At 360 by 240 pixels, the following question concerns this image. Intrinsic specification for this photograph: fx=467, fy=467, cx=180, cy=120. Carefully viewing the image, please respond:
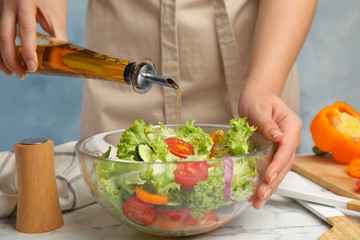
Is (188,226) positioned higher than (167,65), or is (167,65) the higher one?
(167,65)

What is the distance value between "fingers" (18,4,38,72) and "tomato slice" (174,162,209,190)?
0.49 metres

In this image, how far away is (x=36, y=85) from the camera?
4180 mm

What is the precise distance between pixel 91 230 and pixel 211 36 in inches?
34.1

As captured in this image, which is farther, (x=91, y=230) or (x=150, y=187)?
(x=91, y=230)

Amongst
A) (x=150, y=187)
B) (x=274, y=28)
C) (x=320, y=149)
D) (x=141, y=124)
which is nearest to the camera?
(x=150, y=187)

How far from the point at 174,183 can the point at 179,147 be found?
0.49 ft

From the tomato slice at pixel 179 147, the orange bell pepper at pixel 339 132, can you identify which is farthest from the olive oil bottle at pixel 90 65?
the orange bell pepper at pixel 339 132

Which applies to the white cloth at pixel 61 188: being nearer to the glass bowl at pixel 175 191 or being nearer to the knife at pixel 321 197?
the glass bowl at pixel 175 191

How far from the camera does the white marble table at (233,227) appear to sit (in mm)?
1024

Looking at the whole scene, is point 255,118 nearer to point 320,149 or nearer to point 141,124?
point 141,124

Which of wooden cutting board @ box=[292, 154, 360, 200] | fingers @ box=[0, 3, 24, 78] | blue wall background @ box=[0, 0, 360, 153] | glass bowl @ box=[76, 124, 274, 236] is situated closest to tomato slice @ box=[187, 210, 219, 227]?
glass bowl @ box=[76, 124, 274, 236]

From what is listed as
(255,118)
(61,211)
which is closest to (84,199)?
(61,211)

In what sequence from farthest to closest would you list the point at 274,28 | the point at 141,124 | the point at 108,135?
1. the point at 274,28
2. the point at 108,135
3. the point at 141,124

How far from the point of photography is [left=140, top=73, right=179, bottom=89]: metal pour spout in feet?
3.17
